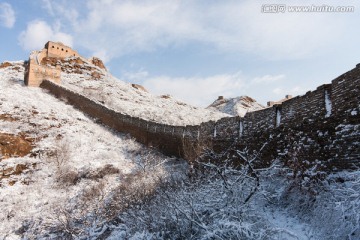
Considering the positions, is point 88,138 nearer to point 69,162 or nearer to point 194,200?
point 69,162

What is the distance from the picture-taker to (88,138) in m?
18.2

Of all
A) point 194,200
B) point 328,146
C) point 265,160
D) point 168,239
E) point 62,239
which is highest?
point 328,146

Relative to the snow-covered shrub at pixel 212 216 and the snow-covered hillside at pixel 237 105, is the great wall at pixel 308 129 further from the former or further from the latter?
the snow-covered hillside at pixel 237 105

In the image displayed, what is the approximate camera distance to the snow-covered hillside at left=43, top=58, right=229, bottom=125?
28.3 m

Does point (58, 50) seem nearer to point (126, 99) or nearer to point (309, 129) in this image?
point (126, 99)

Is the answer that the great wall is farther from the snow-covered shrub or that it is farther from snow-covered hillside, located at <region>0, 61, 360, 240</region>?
the snow-covered shrub

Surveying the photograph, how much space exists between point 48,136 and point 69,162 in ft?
12.8

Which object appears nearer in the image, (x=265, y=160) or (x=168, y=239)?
(x=168, y=239)

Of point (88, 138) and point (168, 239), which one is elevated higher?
point (88, 138)

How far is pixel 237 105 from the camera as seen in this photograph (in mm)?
42750

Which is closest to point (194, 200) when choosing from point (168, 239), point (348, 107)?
point (168, 239)

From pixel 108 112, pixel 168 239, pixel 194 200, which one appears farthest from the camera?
pixel 108 112

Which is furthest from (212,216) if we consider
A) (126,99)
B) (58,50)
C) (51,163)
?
(58,50)

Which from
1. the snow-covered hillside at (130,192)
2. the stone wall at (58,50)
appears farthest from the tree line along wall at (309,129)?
the stone wall at (58,50)
